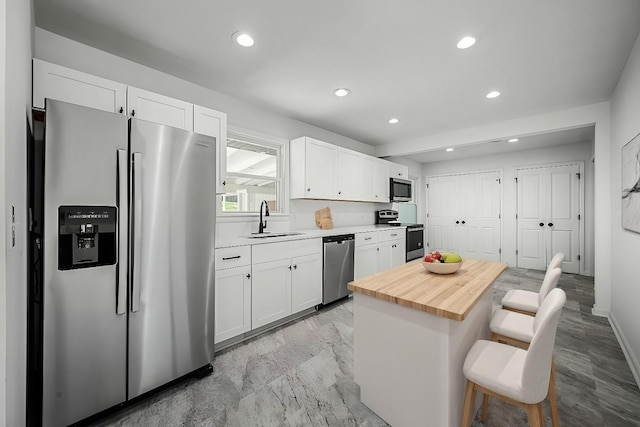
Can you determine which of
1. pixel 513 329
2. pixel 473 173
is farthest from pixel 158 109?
Answer: pixel 473 173

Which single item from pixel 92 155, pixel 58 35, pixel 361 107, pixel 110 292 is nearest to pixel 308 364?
pixel 110 292

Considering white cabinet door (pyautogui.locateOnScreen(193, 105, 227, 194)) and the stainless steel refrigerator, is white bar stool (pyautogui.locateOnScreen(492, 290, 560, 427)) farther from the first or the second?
white cabinet door (pyautogui.locateOnScreen(193, 105, 227, 194))

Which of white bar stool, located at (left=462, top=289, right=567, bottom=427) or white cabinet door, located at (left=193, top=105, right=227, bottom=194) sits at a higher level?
white cabinet door, located at (left=193, top=105, right=227, bottom=194)

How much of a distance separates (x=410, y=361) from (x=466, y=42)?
2252 mm

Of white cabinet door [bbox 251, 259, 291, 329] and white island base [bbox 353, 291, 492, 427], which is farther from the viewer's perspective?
white cabinet door [bbox 251, 259, 291, 329]

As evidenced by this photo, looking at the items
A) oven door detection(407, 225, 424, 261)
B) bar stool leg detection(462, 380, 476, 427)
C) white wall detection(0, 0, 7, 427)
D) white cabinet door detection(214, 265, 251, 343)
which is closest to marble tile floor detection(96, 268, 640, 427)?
white cabinet door detection(214, 265, 251, 343)

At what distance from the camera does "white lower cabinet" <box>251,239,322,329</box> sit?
266 cm

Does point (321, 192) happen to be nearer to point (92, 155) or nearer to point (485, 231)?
point (92, 155)

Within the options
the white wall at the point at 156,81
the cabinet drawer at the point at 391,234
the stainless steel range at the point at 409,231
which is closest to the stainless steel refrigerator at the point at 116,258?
the white wall at the point at 156,81

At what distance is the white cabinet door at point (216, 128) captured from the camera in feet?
7.96

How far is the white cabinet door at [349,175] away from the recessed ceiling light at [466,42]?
217 cm

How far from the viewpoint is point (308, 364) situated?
220 centimetres

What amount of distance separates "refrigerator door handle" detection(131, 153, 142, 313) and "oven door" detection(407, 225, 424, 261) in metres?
4.41

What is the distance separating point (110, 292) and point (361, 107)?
10.1 ft
